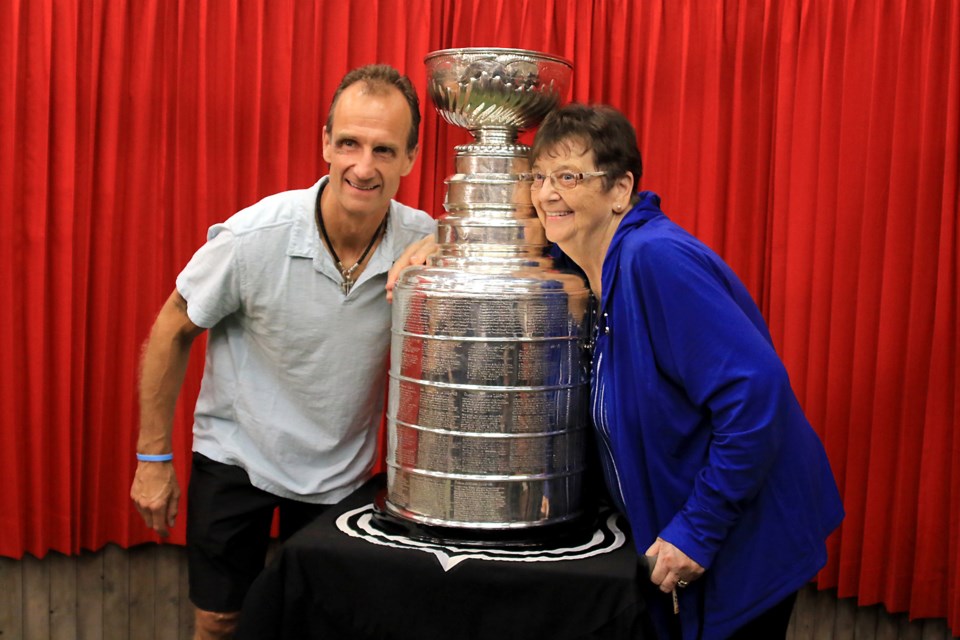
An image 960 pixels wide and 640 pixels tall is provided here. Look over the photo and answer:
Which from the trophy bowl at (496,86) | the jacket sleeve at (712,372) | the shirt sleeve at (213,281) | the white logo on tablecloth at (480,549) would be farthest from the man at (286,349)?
the jacket sleeve at (712,372)

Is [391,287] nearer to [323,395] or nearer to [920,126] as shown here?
[323,395]

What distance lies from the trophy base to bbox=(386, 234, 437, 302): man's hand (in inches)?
17.5

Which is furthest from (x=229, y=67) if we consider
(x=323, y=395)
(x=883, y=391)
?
(x=883, y=391)

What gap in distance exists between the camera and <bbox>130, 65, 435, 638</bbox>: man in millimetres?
2092

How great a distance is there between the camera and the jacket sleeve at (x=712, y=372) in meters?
1.62

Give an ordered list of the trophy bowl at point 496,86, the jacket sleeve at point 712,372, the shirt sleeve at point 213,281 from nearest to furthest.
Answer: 1. the jacket sleeve at point 712,372
2. the trophy bowl at point 496,86
3. the shirt sleeve at point 213,281

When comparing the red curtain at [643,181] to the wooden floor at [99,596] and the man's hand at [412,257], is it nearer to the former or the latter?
the wooden floor at [99,596]

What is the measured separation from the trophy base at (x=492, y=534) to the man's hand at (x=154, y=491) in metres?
0.66

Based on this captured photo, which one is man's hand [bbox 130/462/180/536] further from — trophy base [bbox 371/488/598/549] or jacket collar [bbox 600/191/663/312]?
jacket collar [bbox 600/191/663/312]

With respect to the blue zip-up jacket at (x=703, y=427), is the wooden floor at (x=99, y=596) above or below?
below

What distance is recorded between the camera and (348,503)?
2.02 meters

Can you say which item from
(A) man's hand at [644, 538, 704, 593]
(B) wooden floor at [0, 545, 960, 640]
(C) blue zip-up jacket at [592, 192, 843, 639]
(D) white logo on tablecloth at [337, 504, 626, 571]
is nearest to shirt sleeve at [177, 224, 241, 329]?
(D) white logo on tablecloth at [337, 504, 626, 571]

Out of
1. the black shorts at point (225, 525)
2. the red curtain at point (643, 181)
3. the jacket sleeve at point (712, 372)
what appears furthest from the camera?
the red curtain at point (643, 181)

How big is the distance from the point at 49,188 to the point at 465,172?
1615mm
